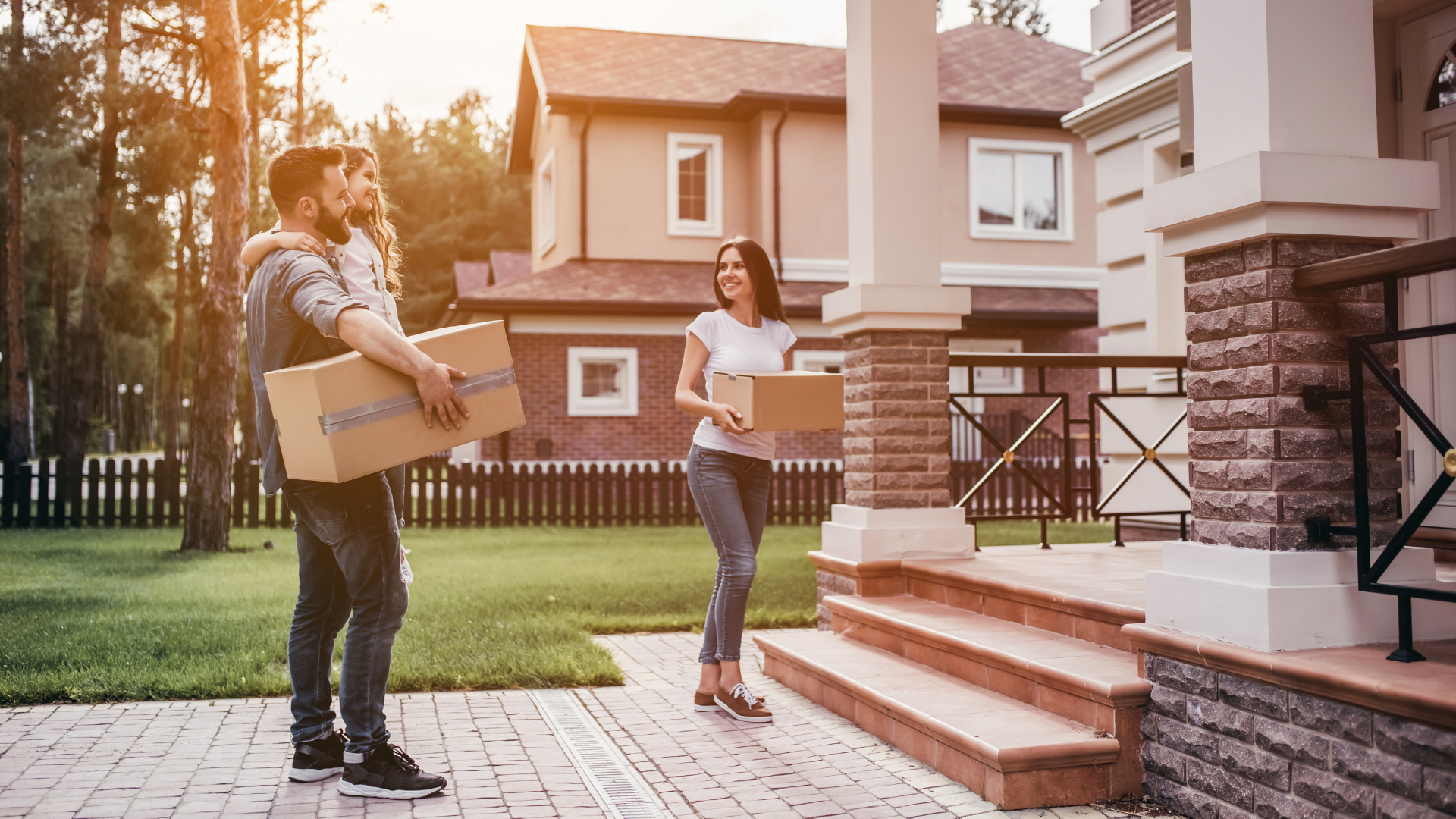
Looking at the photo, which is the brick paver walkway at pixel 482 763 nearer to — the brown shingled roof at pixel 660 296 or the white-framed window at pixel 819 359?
the brown shingled roof at pixel 660 296

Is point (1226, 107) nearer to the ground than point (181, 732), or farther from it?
farther from it

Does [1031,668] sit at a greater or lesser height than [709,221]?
lesser

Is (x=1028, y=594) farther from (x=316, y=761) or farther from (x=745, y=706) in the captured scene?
(x=316, y=761)

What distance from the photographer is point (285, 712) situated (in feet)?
16.5

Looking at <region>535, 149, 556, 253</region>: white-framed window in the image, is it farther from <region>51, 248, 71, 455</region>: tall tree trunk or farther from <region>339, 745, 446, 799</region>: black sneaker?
<region>339, 745, 446, 799</region>: black sneaker

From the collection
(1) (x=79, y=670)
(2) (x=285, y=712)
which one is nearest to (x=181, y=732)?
(2) (x=285, y=712)

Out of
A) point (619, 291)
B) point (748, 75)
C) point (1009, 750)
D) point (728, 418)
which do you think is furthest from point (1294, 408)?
point (748, 75)

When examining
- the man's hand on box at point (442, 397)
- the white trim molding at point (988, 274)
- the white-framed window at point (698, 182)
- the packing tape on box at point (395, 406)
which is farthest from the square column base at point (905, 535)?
the white-framed window at point (698, 182)

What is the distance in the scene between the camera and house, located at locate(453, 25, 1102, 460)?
743 inches

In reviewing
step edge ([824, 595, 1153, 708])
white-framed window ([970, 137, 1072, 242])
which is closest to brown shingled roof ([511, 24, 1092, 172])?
white-framed window ([970, 137, 1072, 242])

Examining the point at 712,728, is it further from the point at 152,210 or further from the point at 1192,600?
the point at 152,210

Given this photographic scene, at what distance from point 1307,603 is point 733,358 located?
2.50 metres

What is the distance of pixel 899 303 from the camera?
6.39 m

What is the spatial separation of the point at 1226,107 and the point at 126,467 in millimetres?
15344
